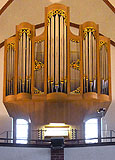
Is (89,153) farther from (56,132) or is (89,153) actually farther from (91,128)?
(91,128)

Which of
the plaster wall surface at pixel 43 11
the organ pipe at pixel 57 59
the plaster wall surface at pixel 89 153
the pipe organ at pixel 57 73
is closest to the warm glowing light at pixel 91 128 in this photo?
the pipe organ at pixel 57 73

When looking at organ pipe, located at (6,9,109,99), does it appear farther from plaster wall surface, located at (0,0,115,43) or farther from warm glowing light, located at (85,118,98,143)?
warm glowing light, located at (85,118,98,143)

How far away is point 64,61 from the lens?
17.7 metres

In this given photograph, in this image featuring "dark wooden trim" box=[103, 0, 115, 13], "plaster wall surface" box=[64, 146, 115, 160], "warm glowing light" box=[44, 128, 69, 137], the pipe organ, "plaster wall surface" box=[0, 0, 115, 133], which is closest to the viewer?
"plaster wall surface" box=[64, 146, 115, 160]

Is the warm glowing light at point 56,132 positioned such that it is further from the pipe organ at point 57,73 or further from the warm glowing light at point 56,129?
the pipe organ at point 57,73

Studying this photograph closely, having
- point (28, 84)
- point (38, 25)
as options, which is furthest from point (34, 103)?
point (38, 25)

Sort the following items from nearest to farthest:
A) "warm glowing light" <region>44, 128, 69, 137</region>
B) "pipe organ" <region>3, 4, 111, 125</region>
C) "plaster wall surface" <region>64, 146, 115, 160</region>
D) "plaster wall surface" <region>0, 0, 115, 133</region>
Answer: "plaster wall surface" <region>64, 146, 115, 160</region> → "pipe organ" <region>3, 4, 111, 125</region> → "warm glowing light" <region>44, 128, 69, 137</region> → "plaster wall surface" <region>0, 0, 115, 133</region>

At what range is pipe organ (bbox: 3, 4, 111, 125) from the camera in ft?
57.1

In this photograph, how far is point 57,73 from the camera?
17.4 m

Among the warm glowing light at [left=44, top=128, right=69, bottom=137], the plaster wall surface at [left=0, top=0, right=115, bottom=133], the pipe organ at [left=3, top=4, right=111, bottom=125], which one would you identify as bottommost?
the warm glowing light at [left=44, top=128, right=69, bottom=137]

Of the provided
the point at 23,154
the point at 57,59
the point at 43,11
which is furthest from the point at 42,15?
the point at 23,154

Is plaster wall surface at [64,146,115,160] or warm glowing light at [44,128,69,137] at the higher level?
warm glowing light at [44,128,69,137]

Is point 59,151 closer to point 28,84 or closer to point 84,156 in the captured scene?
point 84,156

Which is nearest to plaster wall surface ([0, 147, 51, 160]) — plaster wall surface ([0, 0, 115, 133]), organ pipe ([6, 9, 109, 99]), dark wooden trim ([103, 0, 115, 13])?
organ pipe ([6, 9, 109, 99])
